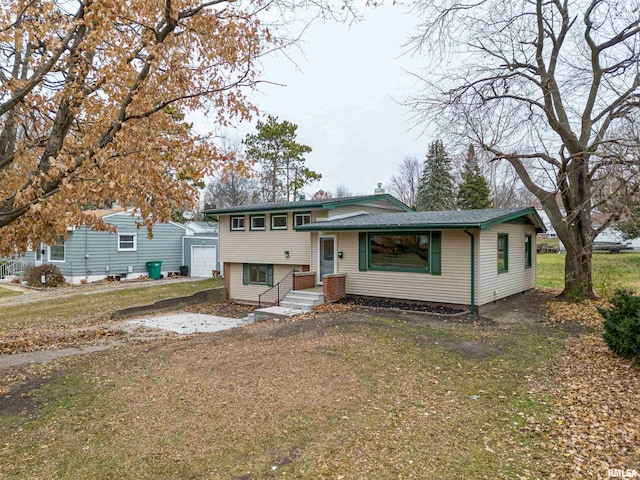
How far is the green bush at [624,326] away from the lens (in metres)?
6.16

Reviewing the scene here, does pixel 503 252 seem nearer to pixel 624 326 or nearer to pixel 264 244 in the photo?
pixel 624 326

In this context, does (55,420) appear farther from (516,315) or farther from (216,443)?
(516,315)

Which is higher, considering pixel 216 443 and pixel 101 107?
pixel 101 107

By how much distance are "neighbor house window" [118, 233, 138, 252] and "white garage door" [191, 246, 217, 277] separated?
352 centimetres

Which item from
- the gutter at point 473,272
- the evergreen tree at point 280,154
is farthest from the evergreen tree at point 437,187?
the gutter at point 473,272

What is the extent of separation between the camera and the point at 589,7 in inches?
477

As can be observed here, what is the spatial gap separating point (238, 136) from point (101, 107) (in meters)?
28.5

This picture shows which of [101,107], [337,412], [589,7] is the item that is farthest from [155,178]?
[589,7]

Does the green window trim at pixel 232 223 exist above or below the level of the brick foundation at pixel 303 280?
above

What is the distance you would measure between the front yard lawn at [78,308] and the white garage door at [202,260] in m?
5.04

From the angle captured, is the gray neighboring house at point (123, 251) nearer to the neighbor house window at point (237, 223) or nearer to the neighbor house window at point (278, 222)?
the neighbor house window at point (237, 223)

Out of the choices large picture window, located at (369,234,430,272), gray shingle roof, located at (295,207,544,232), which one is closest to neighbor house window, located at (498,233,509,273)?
gray shingle roof, located at (295,207,544,232)

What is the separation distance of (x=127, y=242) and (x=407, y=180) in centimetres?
3374

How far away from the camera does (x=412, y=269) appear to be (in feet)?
40.8
